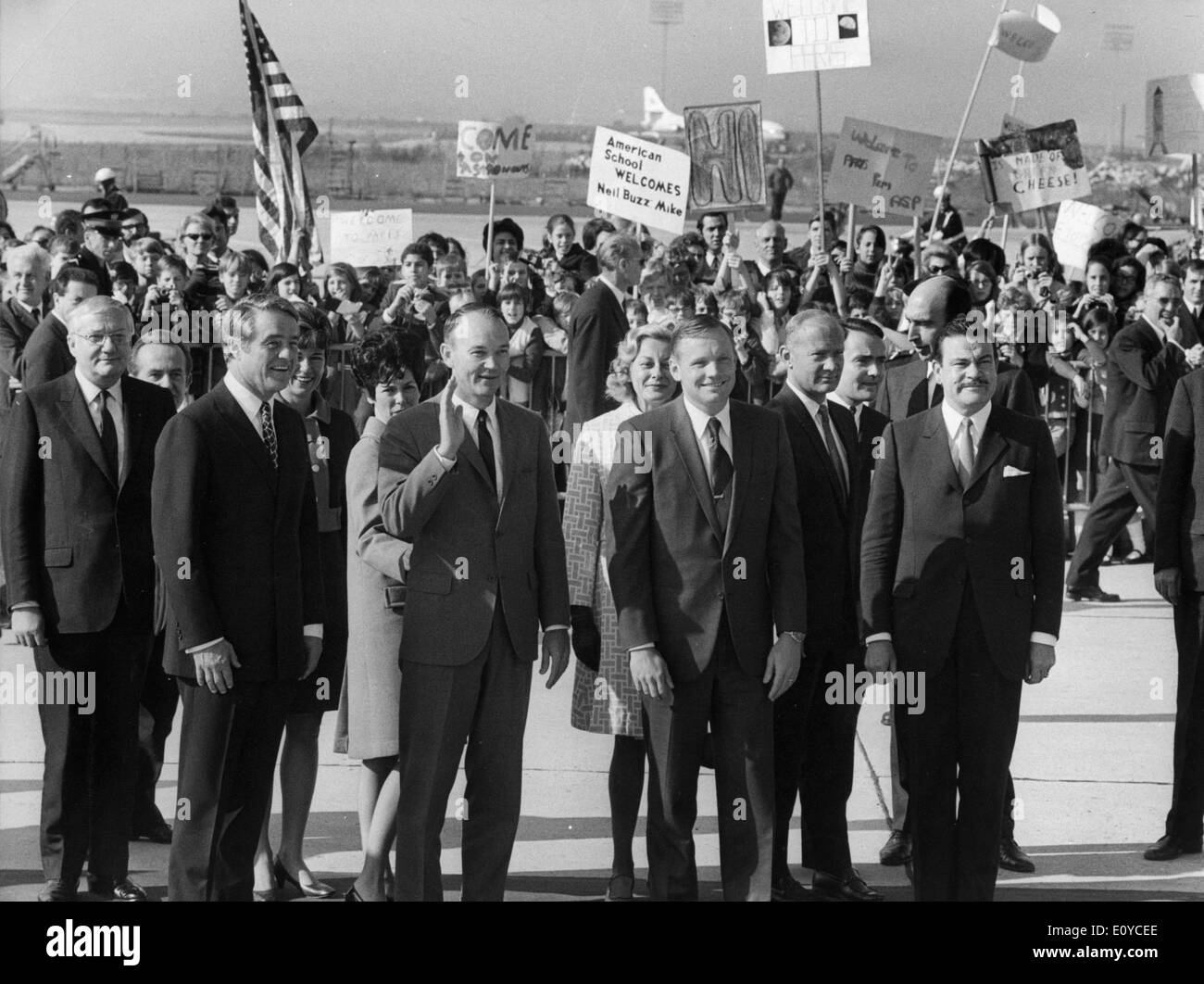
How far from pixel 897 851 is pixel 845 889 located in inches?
20.4

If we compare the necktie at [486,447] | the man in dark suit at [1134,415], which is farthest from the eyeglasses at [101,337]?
the man in dark suit at [1134,415]

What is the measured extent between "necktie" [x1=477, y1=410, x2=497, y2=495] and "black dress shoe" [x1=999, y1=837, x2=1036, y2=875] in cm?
227

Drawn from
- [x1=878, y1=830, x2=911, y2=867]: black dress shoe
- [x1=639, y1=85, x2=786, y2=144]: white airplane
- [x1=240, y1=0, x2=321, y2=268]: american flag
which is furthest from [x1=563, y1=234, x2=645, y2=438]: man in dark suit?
[x1=639, y1=85, x2=786, y2=144]: white airplane

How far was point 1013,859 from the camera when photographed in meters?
6.25

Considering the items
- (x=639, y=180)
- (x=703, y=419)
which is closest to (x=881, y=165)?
(x=639, y=180)

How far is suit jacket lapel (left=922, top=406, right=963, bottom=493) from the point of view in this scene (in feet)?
18.2

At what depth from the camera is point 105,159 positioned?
4316 centimetres

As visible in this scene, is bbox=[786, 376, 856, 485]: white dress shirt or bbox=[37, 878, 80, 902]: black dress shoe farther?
bbox=[786, 376, 856, 485]: white dress shirt

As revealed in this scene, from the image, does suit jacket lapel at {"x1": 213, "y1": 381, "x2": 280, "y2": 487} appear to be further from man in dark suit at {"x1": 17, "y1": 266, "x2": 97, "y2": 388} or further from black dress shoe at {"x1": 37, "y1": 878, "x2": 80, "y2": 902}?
man in dark suit at {"x1": 17, "y1": 266, "x2": 97, "y2": 388}

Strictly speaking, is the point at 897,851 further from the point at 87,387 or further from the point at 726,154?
the point at 726,154

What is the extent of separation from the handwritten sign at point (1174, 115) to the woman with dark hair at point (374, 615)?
30.5ft

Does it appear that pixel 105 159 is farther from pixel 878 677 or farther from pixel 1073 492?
pixel 878 677

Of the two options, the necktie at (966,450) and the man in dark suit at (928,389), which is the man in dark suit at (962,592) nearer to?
the necktie at (966,450)

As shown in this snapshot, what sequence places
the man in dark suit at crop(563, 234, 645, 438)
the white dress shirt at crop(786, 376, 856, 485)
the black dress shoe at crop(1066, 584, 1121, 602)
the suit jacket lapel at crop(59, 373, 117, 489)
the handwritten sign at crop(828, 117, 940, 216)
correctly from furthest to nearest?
1. the handwritten sign at crop(828, 117, 940, 216)
2. the black dress shoe at crop(1066, 584, 1121, 602)
3. the man in dark suit at crop(563, 234, 645, 438)
4. the white dress shirt at crop(786, 376, 856, 485)
5. the suit jacket lapel at crop(59, 373, 117, 489)
